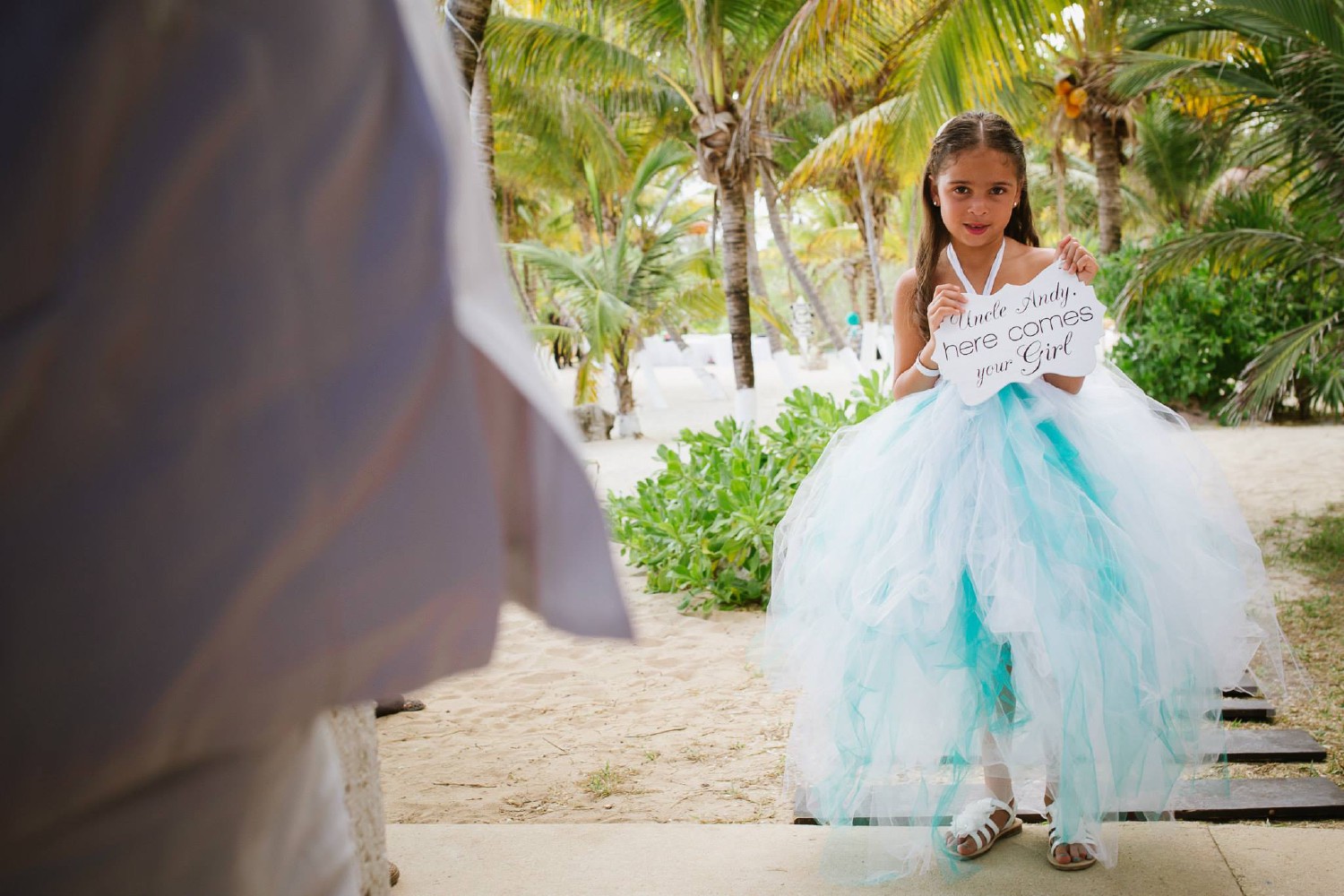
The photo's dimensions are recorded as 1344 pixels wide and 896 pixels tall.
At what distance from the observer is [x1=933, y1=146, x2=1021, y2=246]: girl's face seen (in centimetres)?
265

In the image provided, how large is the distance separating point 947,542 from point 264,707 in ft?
6.82

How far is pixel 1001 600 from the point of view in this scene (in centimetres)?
235

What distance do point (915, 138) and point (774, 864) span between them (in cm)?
703

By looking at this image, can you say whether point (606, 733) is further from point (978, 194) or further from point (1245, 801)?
point (978, 194)

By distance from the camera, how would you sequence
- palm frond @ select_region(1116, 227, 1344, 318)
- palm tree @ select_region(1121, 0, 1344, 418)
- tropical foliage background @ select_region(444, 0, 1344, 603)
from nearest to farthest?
palm tree @ select_region(1121, 0, 1344, 418) < tropical foliage background @ select_region(444, 0, 1344, 603) < palm frond @ select_region(1116, 227, 1344, 318)

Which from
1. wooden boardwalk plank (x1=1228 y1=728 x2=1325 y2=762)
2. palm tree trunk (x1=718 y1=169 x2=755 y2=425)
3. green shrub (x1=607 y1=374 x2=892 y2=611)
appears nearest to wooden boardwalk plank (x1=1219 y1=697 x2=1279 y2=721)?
wooden boardwalk plank (x1=1228 y1=728 x2=1325 y2=762)

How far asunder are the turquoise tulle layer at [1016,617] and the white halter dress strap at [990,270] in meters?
0.29

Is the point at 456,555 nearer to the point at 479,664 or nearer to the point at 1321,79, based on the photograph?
the point at 479,664

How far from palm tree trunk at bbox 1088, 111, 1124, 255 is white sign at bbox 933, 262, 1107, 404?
13.3 m

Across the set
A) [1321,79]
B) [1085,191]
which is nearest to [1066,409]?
[1321,79]

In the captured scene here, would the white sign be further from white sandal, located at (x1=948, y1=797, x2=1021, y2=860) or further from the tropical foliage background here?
the tropical foliage background

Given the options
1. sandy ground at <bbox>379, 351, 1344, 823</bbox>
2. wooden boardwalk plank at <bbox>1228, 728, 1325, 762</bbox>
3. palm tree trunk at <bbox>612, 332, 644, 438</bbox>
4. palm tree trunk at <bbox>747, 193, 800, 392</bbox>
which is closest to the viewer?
wooden boardwalk plank at <bbox>1228, 728, 1325, 762</bbox>

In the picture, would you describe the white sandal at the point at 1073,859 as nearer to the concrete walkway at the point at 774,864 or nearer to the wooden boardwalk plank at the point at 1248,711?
the concrete walkway at the point at 774,864

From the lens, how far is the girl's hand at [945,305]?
104 inches
